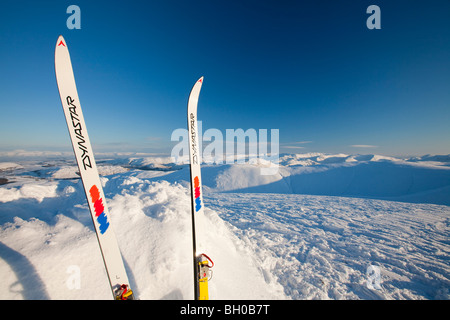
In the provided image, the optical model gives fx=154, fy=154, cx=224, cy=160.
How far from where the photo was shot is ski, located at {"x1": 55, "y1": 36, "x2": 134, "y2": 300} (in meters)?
2.55

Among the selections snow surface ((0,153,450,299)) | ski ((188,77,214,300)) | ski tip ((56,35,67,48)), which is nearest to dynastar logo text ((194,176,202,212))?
ski ((188,77,214,300))

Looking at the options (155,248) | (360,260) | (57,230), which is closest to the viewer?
(57,230)

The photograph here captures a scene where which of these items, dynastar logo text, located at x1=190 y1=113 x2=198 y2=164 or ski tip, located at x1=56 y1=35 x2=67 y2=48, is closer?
ski tip, located at x1=56 y1=35 x2=67 y2=48

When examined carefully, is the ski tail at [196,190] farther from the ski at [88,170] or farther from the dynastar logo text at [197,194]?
the ski at [88,170]

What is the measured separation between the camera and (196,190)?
3.88 m

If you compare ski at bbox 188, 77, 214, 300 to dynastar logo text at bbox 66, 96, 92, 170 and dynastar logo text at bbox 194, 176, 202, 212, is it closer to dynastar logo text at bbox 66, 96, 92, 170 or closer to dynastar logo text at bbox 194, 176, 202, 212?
dynastar logo text at bbox 194, 176, 202, 212

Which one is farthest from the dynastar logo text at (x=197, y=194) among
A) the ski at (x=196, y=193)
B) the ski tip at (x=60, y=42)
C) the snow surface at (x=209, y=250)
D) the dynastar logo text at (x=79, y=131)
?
the ski tip at (x=60, y=42)

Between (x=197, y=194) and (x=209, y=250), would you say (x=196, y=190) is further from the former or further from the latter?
(x=209, y=250)

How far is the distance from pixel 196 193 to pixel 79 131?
8.44ft

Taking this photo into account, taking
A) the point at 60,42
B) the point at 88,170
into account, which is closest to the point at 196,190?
the point at 88,170

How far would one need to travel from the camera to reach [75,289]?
9.46 ft
